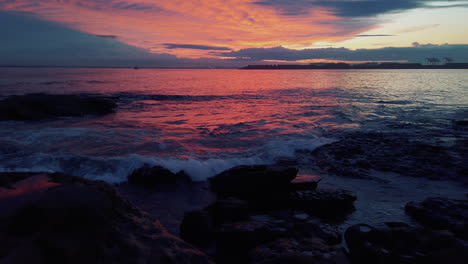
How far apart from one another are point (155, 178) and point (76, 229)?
Answer: 12.3 ft

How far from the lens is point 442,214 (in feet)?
12.9

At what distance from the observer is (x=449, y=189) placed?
17.9 ft

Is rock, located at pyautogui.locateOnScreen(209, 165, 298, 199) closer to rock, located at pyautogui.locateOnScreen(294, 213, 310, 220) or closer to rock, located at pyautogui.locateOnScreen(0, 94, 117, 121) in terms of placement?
rock, located at pyautogui.locateOnScreen(294, 213, 310, 220)

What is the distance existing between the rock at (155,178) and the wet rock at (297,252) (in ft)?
10.2

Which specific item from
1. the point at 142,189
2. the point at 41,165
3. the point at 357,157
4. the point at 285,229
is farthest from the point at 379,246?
the point at 41,165

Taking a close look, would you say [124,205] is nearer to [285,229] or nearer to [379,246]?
[285,229]

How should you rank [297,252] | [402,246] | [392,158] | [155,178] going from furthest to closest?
Result: 1. [392,158]
2. [155,178]
3. [402,246]
4. [297,252]

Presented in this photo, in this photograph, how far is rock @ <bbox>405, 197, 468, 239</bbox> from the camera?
3641 millimetres

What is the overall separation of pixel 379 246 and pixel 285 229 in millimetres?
1087

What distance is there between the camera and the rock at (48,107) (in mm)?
12969

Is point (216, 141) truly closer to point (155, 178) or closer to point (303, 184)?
point (155, 178)

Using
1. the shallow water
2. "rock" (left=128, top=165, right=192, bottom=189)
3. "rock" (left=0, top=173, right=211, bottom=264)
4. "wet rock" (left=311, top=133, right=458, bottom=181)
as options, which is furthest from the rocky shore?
"wet rock" (left=311, top=133, right=458, bottom=181)

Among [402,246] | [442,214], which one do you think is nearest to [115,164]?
[402,246]

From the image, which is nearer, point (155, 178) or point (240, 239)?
point (240, 239)
